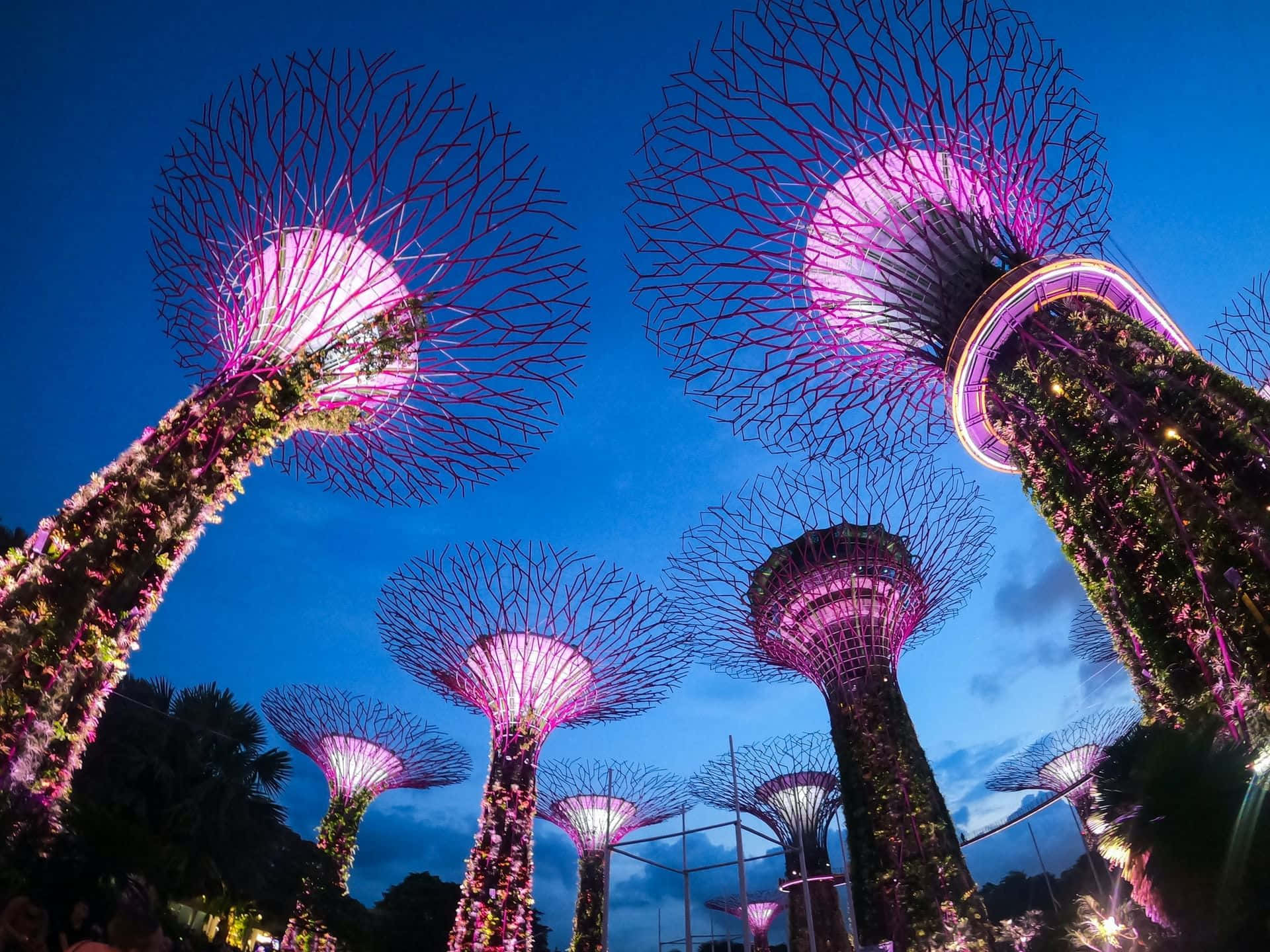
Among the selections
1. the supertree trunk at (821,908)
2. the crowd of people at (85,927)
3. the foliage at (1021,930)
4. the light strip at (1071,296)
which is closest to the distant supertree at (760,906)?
the supertree trunk at (821,908)

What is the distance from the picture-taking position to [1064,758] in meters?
28.8

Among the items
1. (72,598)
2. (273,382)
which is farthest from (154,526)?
(273,382)

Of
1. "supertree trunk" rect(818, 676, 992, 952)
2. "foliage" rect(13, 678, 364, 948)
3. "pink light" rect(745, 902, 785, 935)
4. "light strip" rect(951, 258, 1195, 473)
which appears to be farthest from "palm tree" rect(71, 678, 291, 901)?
"pink light" rect(745, 902, 785, 935)

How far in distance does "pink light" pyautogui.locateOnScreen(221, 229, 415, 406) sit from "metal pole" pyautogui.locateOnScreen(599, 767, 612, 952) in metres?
17.1

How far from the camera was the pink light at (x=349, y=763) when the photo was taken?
22.1m

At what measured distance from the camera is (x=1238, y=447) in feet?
18.4

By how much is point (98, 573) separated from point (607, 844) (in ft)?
61.4

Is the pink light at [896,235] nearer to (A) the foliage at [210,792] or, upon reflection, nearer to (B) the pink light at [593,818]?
(A) the foliage at [210,792]

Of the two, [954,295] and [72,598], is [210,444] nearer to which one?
[72,598]

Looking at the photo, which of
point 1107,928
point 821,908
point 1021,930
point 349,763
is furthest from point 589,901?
point 1107,928

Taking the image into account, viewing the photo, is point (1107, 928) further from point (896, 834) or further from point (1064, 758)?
point (1064, 758)

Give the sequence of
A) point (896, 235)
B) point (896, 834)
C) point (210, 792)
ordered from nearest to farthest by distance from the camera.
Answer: point (896, 235) < point (896, 834) < point (210, 792)

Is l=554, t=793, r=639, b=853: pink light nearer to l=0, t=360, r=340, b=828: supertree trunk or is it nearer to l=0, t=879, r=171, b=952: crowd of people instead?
l=0, t=360, r=340, b=828: supertree trunk

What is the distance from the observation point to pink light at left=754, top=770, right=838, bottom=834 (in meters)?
23.4
